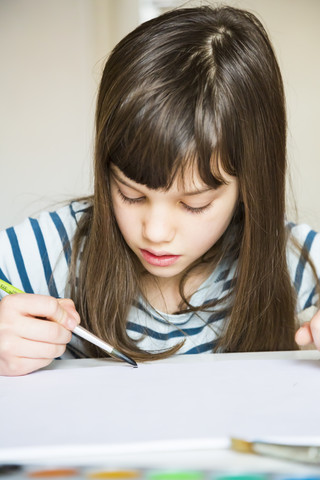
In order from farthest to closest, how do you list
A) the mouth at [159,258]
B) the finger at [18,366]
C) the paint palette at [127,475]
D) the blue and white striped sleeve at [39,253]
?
1. the blue and white striped sleeve at [39,253]
2. the mouth at [159,258]
3. the finger at [18,366]
4. the paint palette at [127,475]

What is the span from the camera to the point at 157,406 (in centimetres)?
48

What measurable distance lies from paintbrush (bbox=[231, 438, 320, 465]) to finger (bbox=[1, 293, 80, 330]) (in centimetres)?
24

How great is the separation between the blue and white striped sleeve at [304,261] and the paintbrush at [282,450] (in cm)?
46

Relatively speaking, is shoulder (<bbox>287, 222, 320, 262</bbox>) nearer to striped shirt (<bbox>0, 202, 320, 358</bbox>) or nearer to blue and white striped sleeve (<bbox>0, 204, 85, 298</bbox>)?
striped shirt (<bbox>0, 202, 320, 358</bbox>)

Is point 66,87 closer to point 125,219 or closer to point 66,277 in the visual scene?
point 66,277

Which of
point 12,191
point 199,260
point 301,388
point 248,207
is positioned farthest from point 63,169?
point 301,388

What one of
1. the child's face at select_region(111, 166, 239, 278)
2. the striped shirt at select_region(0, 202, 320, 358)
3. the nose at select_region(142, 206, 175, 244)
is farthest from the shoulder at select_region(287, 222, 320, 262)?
the nose at select_region(142, 206, 175, 244)

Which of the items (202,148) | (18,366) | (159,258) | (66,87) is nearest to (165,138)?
(202,148)

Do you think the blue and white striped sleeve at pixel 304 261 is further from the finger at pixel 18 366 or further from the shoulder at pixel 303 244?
the finger at pixel 18 366

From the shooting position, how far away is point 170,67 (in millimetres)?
639

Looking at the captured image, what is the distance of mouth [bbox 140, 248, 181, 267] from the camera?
0.69 meters

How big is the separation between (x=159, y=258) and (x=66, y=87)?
0.78 meters

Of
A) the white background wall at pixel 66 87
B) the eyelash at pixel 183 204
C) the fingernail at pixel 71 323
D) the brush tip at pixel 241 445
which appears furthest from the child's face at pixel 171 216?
the white background wall at pixel 66 87

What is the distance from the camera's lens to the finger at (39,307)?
1.98 feet
